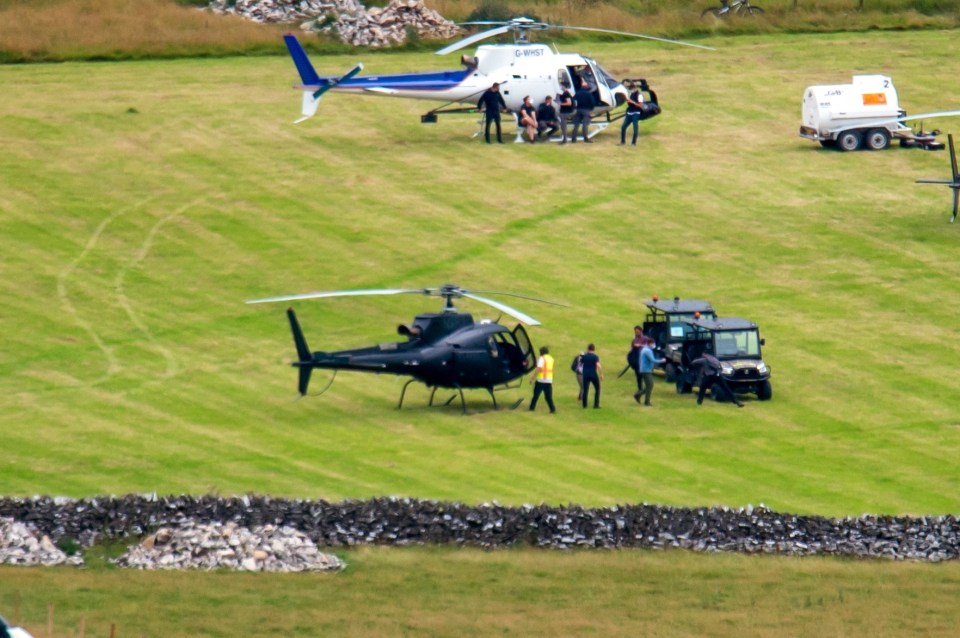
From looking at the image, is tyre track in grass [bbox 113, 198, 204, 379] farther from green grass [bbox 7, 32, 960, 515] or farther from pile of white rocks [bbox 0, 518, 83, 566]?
pile of white rocks [bbox 0, 518, 83, 566]

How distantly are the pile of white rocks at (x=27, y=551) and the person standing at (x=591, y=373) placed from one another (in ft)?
41.2

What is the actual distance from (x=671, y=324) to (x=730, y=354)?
1.99 meters

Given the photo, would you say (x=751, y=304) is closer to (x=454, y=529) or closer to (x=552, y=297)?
(x=552, y=297)

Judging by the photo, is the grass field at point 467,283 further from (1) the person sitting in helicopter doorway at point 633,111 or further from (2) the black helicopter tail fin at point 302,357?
(2) the black helicopter tail fin at point 302,357

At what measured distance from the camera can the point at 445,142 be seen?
52562 millimetres

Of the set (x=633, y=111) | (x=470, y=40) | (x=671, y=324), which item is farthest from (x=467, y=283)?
(x=633, y=111)

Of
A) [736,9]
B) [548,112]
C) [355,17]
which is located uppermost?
[736,9]

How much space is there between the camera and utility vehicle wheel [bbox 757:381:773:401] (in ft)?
113

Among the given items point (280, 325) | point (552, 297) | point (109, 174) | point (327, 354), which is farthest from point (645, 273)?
point (109, 174)

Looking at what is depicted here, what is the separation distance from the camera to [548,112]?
51344mm

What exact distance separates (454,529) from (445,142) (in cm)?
2871

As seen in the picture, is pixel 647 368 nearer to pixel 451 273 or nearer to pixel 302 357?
pixel 302 357

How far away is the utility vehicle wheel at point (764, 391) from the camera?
1353 inches

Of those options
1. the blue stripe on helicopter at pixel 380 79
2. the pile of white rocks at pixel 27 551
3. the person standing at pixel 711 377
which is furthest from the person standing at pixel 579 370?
the blue stripe on helicopter at pixel 380 79
